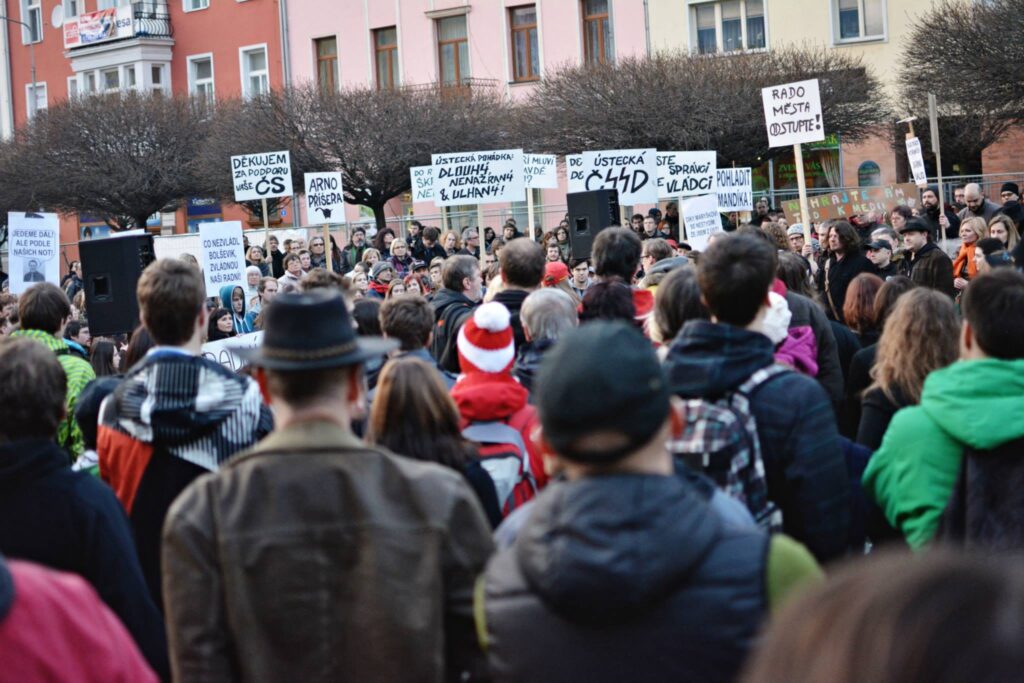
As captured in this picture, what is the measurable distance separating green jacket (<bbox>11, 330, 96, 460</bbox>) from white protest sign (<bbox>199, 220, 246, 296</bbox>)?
6069 mm

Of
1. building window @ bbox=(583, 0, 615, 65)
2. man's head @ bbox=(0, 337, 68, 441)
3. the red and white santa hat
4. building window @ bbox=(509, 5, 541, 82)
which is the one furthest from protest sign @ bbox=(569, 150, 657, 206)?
building window @ bbox=(509, 5, 541, 82)

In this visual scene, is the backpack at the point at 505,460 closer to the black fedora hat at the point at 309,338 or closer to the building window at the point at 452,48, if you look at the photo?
the black fedora hat at the point at 309,338

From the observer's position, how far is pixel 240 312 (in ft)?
42.7

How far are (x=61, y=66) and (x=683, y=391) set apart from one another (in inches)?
2050

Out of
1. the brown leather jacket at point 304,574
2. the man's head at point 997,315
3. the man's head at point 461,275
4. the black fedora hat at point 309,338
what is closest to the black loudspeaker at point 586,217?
the man's head at point 461,275

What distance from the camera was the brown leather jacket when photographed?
111 inches

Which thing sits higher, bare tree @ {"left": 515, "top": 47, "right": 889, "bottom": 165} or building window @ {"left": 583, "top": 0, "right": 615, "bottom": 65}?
building window @ {"left": 583, "top": 0, "right": 615, "bottom": 65}

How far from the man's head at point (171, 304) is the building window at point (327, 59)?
41.0 m

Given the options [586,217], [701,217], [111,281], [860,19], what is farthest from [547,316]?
[860,19]

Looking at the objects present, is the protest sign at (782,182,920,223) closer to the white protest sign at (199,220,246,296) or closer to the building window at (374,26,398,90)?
the white protest sign at (199,220,246,296)

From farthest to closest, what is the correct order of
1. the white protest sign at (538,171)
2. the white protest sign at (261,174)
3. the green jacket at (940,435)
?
the white protest sign at (538,171) < the white protest sign at (261,174) < the green jacket at (940,435)

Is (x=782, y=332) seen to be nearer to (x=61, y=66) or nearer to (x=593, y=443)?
(x=593, y=443)

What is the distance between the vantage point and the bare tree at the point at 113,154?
39656 millimetres

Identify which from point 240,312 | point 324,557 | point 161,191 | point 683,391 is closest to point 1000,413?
point 683,391
